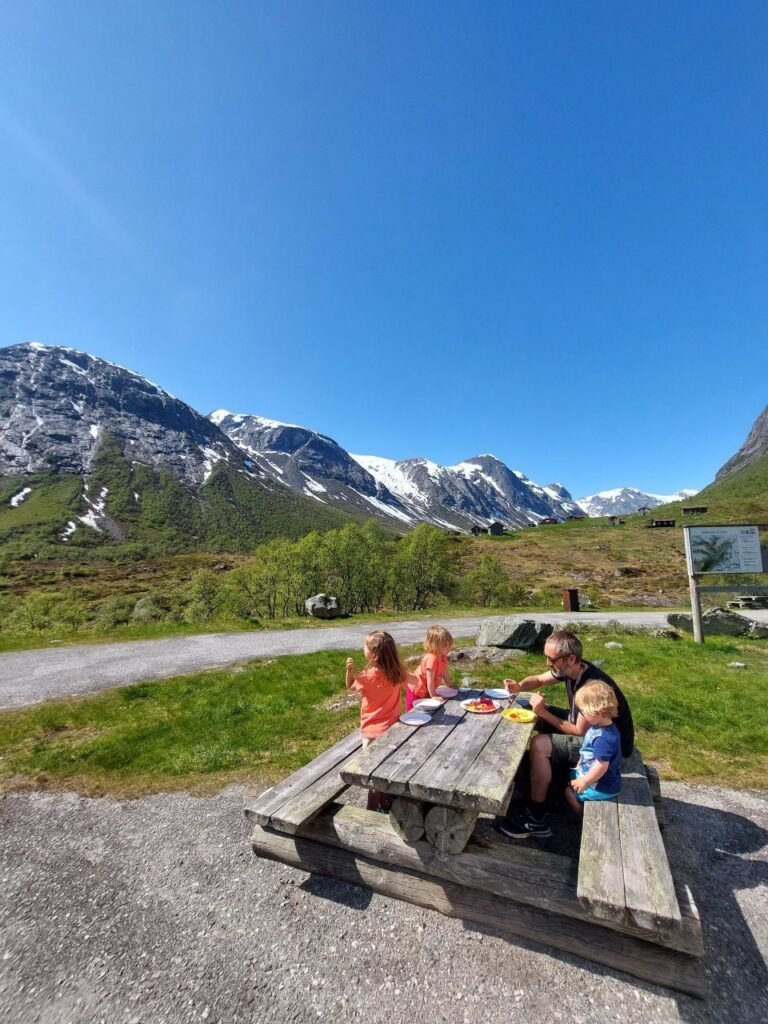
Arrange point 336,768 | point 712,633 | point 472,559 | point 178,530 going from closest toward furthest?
1. point 336,768
2. point 712,633
3. point 472,559
4. point 178,530

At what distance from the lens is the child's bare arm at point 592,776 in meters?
4.42

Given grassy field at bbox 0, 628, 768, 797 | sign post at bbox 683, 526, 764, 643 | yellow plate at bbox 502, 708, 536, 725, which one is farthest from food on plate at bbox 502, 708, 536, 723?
sign post at bbox 683, 526, 764, 643

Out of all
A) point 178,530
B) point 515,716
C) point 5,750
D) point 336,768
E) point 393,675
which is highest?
point 178,530

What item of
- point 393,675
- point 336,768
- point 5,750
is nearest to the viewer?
point 336,768

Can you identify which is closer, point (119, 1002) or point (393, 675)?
point (119, 1002)

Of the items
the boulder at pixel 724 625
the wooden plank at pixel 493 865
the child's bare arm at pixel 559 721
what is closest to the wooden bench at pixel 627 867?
the wooden plank at pixel 493 865

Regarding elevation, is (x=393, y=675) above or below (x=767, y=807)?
above

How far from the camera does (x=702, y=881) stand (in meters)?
4.69

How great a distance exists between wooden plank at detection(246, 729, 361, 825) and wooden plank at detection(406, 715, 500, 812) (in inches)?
49.2

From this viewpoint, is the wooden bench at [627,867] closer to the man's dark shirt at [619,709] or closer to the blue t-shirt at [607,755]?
the blue t-shirt at [607,755]

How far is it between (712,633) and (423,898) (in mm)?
19912

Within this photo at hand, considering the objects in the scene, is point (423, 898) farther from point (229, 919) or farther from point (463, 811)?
point (229, 919)

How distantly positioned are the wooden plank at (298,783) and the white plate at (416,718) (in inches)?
39.8

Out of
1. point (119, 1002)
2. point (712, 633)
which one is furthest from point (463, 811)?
point (712, 633)
